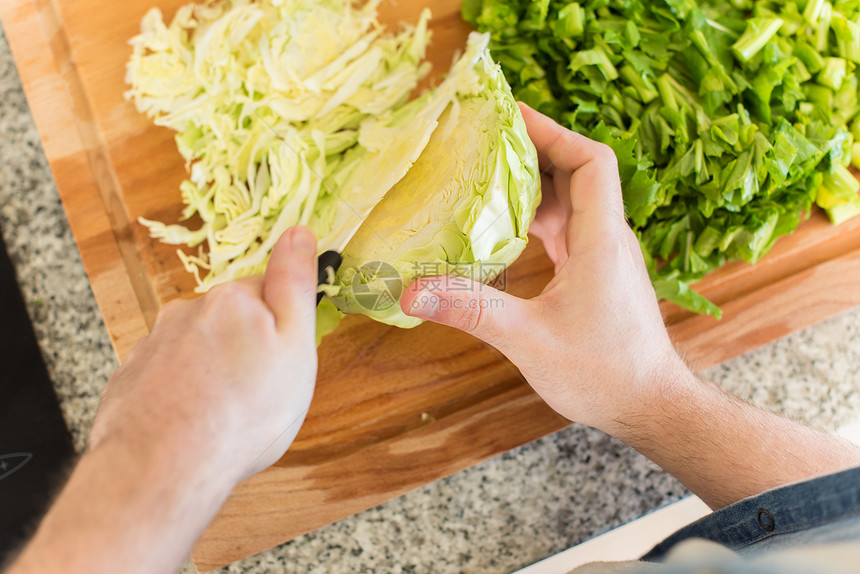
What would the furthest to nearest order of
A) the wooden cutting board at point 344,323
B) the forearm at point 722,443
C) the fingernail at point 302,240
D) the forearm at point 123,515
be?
the wooden cutting board at point 344,323
the forearm at point 722,443
the fingernail at point 302,240
the forearm at point 123,515

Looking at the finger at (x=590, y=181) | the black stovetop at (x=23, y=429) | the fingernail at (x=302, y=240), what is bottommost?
the black stovetop at (x=23, y=429)

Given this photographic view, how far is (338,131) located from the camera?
1.56 metres

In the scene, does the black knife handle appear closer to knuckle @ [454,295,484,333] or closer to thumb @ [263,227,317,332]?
thumb @ [263,227,317,332]

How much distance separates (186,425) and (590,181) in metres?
0.90

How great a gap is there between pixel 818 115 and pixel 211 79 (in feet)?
5.43

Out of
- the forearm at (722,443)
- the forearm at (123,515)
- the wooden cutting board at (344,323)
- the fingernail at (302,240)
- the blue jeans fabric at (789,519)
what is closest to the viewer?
the forearm at (123,515)

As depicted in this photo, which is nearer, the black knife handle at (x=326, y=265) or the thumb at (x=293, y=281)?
the thumb at (x=293, y=281)

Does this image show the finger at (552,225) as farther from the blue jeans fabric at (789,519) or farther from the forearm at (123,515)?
the forearm at (123,515)

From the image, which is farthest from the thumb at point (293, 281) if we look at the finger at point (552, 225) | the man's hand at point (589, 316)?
the finger at point (552, 225)

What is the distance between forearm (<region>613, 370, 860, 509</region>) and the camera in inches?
43.4

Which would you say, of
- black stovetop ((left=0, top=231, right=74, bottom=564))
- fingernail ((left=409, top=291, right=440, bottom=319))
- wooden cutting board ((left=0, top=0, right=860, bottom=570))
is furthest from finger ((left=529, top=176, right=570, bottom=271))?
black stovetop ((left=0, top=231, right=74, bottom=564))

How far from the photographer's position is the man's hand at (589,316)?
3.63ft

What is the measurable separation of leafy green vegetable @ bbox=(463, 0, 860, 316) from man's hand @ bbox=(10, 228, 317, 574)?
35.2 inches

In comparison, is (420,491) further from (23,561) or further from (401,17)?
(401,17)
